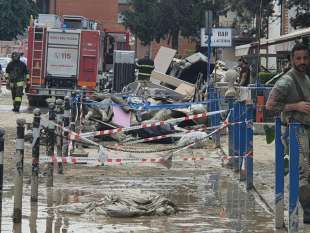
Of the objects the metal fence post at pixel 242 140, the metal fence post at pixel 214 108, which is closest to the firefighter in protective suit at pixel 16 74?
the metal fence post at pixel 214 108

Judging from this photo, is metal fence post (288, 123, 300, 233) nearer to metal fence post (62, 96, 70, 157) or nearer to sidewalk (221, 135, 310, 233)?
sidewalk (221, 135, 310, 233)

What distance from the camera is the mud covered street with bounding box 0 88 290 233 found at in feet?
30.5

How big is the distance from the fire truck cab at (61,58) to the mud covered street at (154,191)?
49.7 feet

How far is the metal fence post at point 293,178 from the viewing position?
8234mm

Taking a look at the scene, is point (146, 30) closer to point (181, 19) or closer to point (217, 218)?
point (181, 19)

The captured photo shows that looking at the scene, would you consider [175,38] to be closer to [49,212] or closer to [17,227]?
[49,212]

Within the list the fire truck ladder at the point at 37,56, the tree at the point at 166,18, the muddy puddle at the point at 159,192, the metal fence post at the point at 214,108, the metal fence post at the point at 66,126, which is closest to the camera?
the muddy puddle at the point at 159,192

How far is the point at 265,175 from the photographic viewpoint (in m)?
14.0

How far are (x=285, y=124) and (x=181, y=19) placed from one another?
191 feet

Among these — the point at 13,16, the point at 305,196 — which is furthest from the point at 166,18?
the point at 305,196

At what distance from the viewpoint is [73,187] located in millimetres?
12305

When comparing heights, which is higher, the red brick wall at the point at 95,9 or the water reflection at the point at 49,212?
the red brick wall at the point at 95,9

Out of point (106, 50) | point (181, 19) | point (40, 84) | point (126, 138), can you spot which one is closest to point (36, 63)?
point (40, 84)

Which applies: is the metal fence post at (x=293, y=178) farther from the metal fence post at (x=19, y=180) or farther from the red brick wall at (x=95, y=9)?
the red brick wall at (x=95, y=9)
